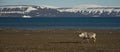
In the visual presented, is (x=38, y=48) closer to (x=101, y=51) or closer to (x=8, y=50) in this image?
(x=8, y=50)

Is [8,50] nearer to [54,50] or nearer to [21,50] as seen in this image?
[21,50]

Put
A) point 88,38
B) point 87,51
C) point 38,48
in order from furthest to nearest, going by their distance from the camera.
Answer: point 88,38 → point 38,48 → point 87,51

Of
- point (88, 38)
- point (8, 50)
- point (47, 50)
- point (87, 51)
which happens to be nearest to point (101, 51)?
point (87, 51)

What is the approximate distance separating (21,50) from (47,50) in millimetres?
1590

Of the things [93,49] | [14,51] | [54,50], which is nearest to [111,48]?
[93,49]

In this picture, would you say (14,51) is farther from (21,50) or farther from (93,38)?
(93,38)

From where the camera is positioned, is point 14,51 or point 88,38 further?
point 88,38

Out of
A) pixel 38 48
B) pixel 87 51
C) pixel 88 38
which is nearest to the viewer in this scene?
pixel 87 51

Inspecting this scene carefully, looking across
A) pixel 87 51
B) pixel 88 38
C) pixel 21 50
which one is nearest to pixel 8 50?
pixel 21 50

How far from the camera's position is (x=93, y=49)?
33625mm

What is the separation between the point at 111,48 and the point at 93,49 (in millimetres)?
1390

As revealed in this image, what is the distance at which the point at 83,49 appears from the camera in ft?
110

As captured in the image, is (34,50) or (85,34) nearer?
(34,50)

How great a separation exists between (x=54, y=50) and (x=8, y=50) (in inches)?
111
